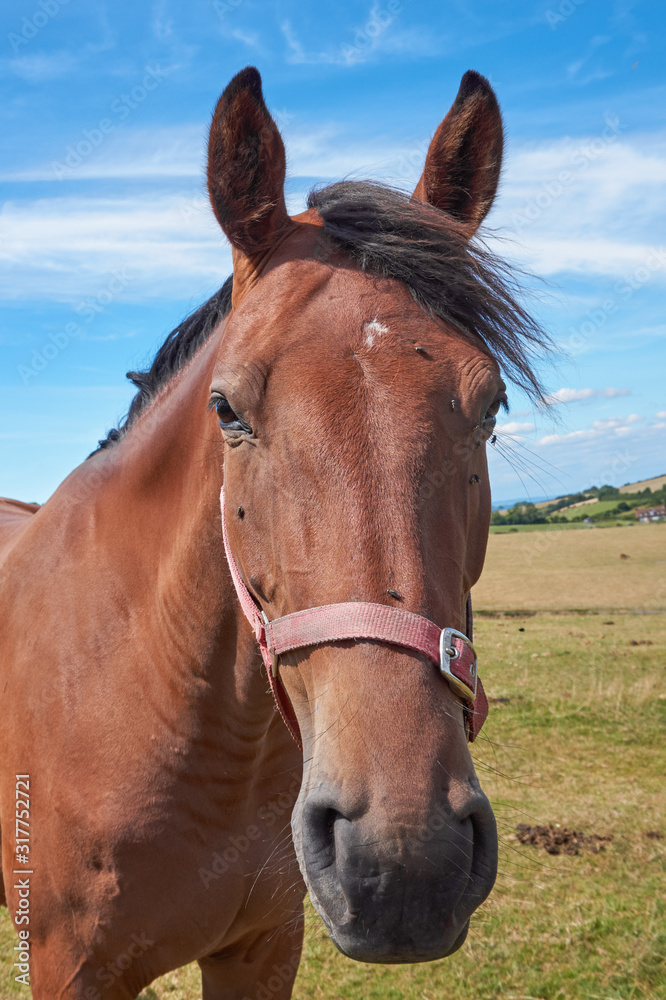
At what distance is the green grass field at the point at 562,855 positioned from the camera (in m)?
4.18

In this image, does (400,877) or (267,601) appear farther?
(267,601)

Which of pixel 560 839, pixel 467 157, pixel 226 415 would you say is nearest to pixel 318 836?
pixel 226 415

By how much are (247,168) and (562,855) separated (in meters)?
5.65

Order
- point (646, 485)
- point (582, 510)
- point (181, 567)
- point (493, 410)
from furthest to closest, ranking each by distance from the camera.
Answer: point (646, 485) < point (582, 510) < point (181, 567) < point (493, 410)

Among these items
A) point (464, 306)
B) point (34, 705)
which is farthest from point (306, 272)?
point (34, 705)

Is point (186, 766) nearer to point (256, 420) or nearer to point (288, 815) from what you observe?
point (288, 815)

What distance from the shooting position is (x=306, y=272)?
6.57 feet

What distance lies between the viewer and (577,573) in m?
25.3

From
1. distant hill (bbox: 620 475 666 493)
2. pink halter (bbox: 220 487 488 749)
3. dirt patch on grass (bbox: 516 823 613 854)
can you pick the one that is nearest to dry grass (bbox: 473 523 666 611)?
dirt patch on grass (bbox: 516 823 613 854)

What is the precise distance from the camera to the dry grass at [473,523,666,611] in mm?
20203

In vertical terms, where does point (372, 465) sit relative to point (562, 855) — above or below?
above

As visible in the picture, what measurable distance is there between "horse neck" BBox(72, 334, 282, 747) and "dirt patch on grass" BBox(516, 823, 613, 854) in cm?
434

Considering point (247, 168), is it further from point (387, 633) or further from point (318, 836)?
point (318, 836)

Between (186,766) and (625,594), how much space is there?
2106 centimetres
